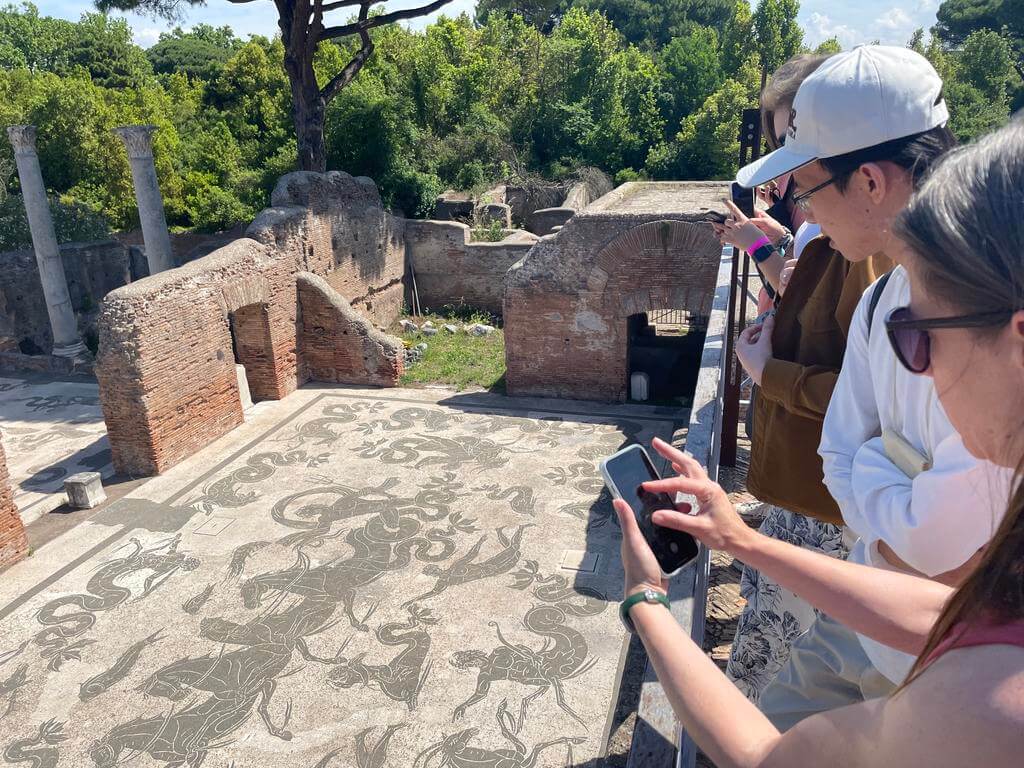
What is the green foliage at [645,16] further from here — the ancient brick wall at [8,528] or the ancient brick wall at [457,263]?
the ancient brick wall at [8,528]

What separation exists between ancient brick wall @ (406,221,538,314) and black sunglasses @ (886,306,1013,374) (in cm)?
1621

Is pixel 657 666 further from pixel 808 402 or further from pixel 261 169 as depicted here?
pixel 261 169

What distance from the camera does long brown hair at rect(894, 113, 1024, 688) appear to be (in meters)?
0.91

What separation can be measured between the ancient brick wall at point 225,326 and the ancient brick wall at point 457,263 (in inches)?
82.6

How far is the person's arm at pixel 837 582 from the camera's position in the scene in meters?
1.38

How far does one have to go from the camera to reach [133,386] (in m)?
9.66

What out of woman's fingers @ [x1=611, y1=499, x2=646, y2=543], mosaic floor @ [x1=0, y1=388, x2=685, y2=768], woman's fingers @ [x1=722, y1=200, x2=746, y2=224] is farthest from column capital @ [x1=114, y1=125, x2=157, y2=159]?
woman's fingers @ [x1=611, y1=499, x2=646, y2=543]

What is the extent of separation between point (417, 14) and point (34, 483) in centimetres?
1275

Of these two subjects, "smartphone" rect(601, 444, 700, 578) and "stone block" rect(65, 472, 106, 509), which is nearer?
"smartphone" rect(601, 444, 700, 578)

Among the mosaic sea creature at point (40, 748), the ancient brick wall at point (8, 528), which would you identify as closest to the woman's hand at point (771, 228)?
the mosaic sea creature at point (40, 748)

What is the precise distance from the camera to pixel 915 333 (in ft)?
4.04

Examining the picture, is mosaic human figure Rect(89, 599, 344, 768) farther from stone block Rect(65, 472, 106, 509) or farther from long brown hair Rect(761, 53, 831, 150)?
long brown hair Rect(761, 53, 831, 150)

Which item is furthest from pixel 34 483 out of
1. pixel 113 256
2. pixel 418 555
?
pixel 113 256

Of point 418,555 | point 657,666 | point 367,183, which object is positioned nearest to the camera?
point 657,666
